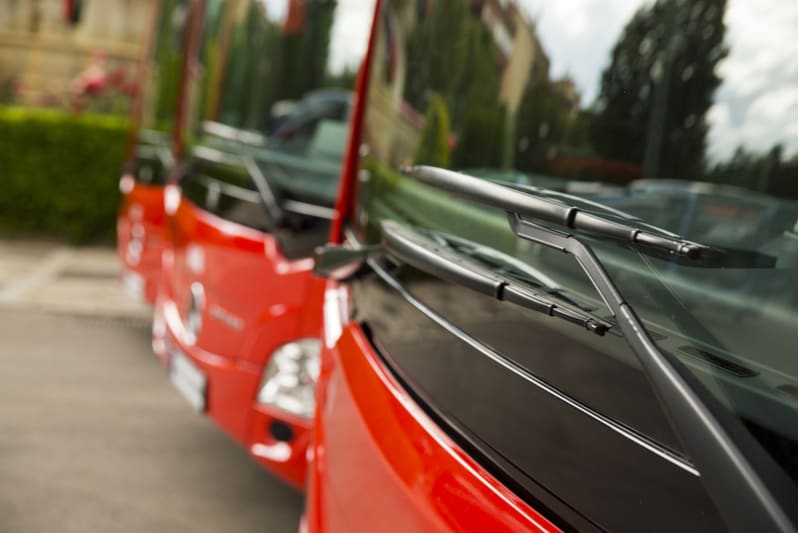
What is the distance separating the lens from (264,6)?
4.74m

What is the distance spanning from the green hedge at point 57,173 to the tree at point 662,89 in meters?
9.66

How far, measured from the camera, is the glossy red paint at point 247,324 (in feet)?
12.4

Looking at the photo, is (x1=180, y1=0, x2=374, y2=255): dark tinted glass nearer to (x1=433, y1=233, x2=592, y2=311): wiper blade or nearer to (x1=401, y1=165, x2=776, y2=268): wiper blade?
(x1=433, y1=233, x2=592, y2=311): wiper blade

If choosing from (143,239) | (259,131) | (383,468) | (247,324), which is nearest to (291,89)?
(259,131)

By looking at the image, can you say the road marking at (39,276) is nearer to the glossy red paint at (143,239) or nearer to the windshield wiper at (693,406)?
the glossy red paint at (143,239)

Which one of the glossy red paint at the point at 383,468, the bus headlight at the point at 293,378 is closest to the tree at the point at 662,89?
the glossy red paint at the point at 383,468

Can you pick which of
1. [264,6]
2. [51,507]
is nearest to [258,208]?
[264,6]

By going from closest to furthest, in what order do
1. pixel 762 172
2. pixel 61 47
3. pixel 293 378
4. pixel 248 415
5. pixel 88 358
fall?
pixel 762 172
pixel 293 378
pixel 248 415
pixel 88 358
pixel 61 47

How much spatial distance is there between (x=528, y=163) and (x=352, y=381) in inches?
21.4

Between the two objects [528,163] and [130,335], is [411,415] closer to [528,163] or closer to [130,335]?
[528,163]

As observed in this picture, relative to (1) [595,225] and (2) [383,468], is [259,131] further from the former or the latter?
(1) [595,225]

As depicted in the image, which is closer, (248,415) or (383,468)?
(383,468)

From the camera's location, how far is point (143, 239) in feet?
22.3

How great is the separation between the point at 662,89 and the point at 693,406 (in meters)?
0.75
